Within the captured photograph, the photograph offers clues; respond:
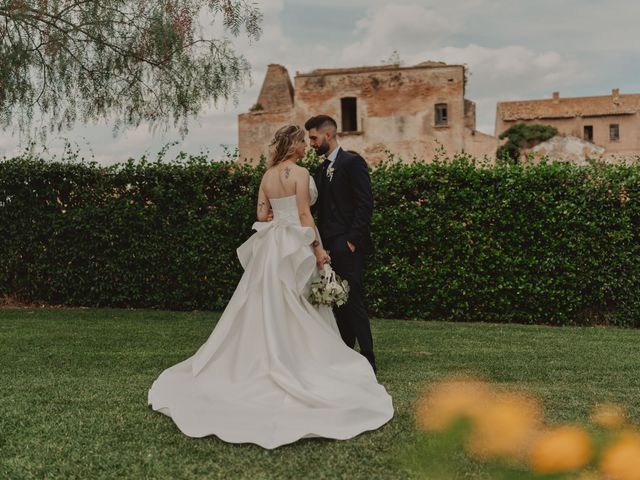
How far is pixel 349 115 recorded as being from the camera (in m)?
32.4

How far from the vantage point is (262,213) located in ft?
18.0

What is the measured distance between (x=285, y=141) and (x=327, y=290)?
1.22 m

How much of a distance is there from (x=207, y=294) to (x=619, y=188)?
6784mm

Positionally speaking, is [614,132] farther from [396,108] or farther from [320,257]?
[320,257]

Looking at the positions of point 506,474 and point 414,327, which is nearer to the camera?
point 506,474

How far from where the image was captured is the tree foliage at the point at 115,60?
31.5ft

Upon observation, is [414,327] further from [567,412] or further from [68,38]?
[68,38]

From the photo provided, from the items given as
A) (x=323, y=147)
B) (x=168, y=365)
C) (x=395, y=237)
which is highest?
(x=323, y=147)

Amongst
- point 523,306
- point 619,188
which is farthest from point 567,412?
point 619,188

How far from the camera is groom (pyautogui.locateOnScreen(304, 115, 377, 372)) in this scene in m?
5.54

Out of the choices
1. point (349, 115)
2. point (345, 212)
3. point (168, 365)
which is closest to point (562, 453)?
point (345, 212)

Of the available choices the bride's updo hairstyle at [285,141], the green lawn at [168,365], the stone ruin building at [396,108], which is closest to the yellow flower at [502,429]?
the green lawn at [168,365]

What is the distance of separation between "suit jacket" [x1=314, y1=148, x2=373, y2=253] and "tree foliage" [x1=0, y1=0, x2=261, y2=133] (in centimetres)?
462

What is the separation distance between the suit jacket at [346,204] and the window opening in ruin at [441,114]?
25831 mm
